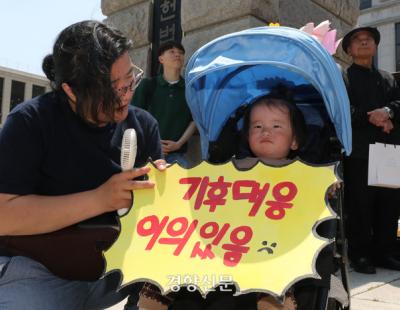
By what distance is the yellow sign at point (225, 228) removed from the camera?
1.46 m

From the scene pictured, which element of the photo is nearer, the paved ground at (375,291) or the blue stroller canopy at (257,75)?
the blue stroller canopy at (257,75)

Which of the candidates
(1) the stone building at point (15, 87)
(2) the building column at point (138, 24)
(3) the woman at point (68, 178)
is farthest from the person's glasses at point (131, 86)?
(1) the stone building at point (15, 87)

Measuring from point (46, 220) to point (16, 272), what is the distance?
0.21 m

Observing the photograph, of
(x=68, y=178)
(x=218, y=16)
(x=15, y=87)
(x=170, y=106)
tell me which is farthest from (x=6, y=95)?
(x=68, y=178)

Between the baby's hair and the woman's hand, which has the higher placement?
the baby's hair

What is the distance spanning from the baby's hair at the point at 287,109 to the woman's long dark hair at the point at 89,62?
2.51 ft

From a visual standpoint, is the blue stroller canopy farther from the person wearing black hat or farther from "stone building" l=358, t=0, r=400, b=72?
"stone building" l=358, t=0, r=400, b=72

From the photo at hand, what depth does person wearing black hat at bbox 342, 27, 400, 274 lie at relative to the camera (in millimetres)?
3406

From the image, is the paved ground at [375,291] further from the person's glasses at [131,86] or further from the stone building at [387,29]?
the stone building at [387,29]

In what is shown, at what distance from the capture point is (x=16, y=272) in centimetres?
157

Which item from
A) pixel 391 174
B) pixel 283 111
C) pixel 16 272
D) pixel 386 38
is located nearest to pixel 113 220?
pixel 16 272

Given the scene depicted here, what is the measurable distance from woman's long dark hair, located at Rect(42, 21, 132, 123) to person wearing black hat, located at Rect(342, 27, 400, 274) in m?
2.23

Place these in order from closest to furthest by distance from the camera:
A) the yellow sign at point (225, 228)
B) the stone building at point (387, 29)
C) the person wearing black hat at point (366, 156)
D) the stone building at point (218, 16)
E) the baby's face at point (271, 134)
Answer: the yellow sign at point (225, 228)
the baby's face at point (271, 134)
the person wearing black hat at point (366, 156)
the stone building at point (218, 16)
the stone building at point (387, 29)

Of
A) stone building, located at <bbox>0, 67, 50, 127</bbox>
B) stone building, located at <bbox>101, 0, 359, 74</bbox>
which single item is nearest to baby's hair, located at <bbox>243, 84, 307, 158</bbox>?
stone building, located at <bbox>101, 0, 359, 74</bbox>
